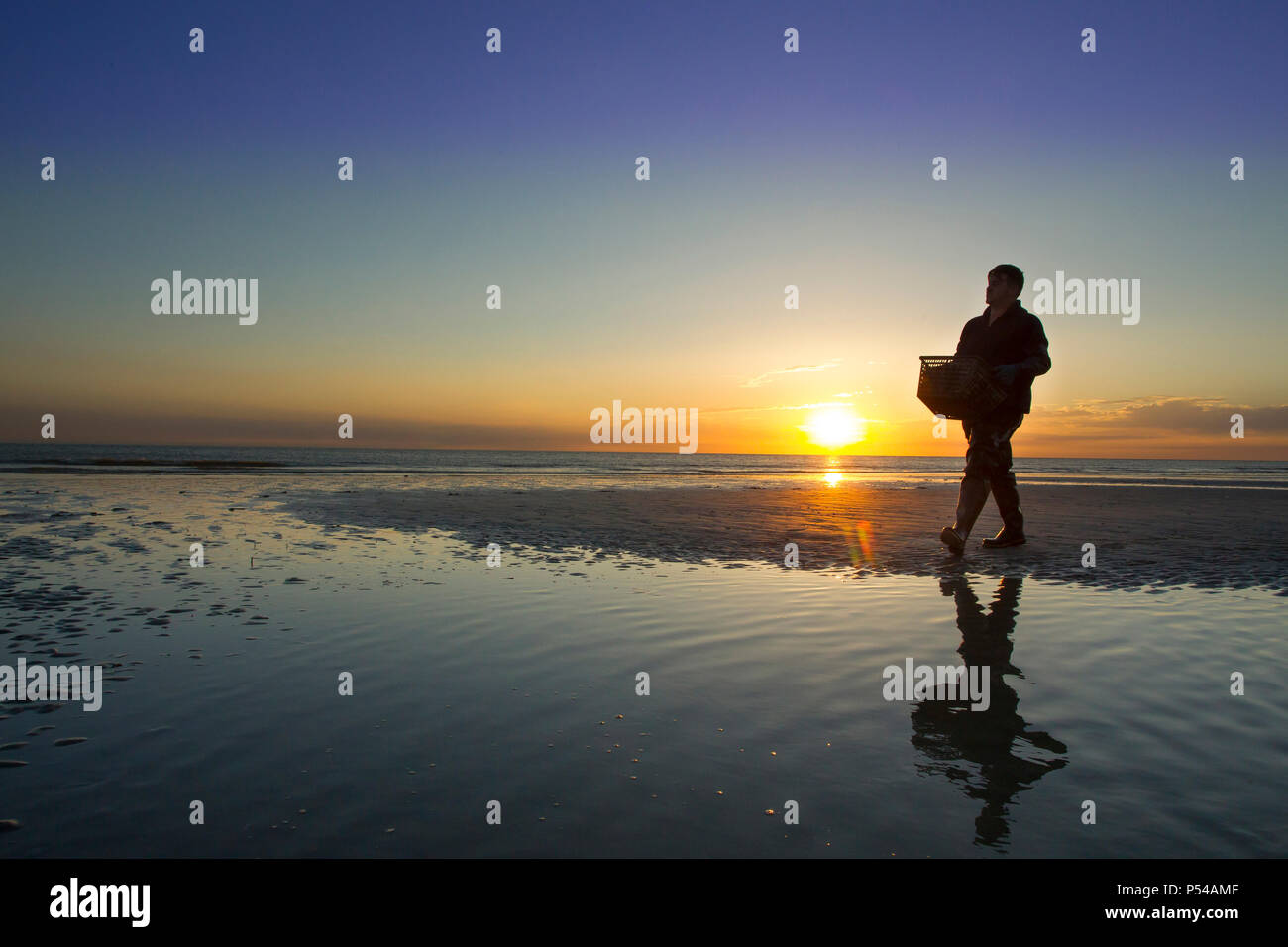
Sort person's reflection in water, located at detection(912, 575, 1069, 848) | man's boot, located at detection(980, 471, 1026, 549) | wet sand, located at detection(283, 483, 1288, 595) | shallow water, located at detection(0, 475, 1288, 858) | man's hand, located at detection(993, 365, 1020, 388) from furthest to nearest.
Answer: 1. man's boot, located at detection(980, 471, 1026, 549)
2. man's hand, located at detection(993, 365, 1020, 388)
3. wet sand, located at detection(283, 483, 1288, 595)
4. person's reflection in water, located at detection(912, 575, 1069, 848)
5. shallow water, located at detection(0, 475, 1288, 858)

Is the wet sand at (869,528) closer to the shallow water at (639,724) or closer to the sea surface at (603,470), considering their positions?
the shallow water at (639,724)

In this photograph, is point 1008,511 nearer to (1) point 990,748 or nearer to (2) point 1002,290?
(2) point 1002,290

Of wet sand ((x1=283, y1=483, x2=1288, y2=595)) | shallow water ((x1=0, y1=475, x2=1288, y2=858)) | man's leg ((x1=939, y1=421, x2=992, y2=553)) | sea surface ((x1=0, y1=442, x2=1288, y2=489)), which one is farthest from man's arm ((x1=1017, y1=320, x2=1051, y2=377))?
sea surface ((x1=0, y1=442, x2=1288, y2=489))

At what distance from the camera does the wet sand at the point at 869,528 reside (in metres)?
8.81

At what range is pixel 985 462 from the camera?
9.55 meters

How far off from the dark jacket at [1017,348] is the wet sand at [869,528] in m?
2.08

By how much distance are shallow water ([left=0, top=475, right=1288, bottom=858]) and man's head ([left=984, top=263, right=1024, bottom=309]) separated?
399cm

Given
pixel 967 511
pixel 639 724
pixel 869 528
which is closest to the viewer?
pixel 639 724

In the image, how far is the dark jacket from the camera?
29.9 ft

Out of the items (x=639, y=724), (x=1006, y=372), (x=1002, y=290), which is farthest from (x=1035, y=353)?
(x=639, y=724)

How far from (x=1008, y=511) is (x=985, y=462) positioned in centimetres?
102

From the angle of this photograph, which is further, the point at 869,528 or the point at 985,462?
the point at 869,528

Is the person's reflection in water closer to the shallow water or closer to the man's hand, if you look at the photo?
the shallow water
